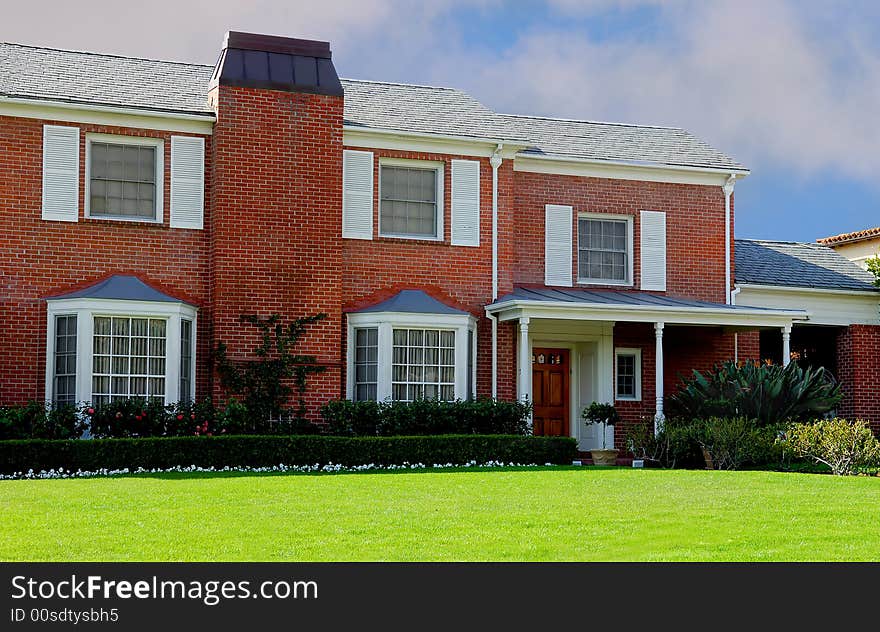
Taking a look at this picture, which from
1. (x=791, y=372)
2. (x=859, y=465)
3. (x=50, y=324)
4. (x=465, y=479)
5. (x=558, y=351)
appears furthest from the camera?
(x=558, y=351)

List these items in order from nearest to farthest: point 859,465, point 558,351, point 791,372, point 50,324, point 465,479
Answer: point 465,479 → point 859,465 → point 50,324 → point 791,372 → point 558,351

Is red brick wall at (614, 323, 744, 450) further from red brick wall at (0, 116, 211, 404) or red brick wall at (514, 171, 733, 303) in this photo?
red brick wall at (0, 116, 211, 404)

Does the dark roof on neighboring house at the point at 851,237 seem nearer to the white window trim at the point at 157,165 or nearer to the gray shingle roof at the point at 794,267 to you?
the gray shingle roof at the point at 794,267

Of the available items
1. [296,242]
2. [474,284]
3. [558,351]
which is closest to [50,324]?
[296,242]

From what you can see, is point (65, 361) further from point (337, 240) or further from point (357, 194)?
point (357, 194)

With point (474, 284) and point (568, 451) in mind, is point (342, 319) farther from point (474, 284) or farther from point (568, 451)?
point (568, 451)

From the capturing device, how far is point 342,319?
22.6m

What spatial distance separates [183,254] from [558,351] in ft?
24.1

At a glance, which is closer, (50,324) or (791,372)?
(50,324)

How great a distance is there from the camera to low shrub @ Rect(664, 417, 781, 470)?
20.5 meters

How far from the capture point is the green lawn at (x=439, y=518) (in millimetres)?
10633

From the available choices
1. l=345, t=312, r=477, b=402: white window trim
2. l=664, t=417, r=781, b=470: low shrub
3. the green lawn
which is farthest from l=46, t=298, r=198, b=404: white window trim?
l=664, t=417, r=781, b=470: low shrub

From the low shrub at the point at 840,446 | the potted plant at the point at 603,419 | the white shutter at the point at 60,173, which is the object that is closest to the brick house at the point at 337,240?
the white shutter at the point at 60,173

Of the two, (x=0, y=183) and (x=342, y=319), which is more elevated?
(x=0, y=183)
